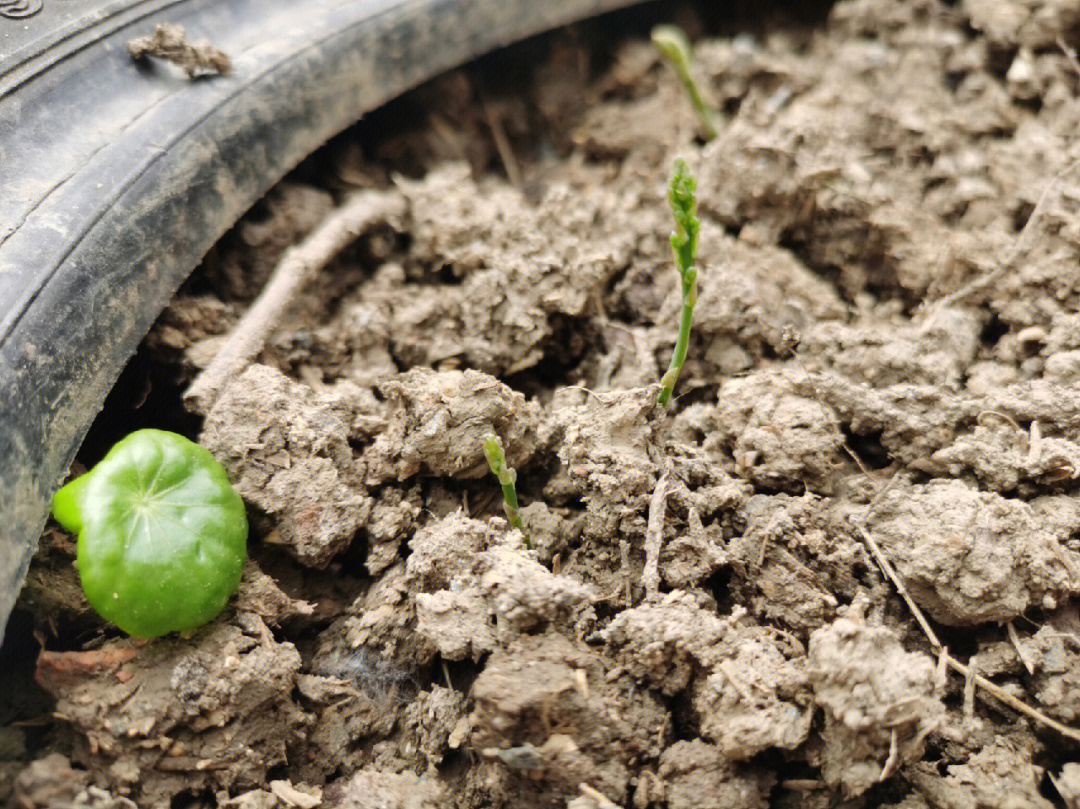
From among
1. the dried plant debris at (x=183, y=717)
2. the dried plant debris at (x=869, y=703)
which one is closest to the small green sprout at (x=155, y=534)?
the dried plant debris at (x=183, y=717)

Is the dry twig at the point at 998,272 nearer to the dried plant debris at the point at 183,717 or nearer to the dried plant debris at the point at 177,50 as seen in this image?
the dried plant debris at the point at 183,717

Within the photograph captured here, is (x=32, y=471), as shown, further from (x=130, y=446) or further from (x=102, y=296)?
(x=102, y=296)

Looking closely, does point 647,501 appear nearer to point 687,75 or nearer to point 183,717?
point 183,717

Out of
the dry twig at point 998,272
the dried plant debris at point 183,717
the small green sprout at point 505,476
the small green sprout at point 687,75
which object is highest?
the small green sprout at point 687,75

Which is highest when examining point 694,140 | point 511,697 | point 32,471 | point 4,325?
point 694,140

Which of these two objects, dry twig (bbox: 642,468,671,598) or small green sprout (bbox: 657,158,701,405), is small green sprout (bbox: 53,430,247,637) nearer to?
dry twig (bbox: 642,468,671,598)

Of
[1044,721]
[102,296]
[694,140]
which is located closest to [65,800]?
[102,296]
